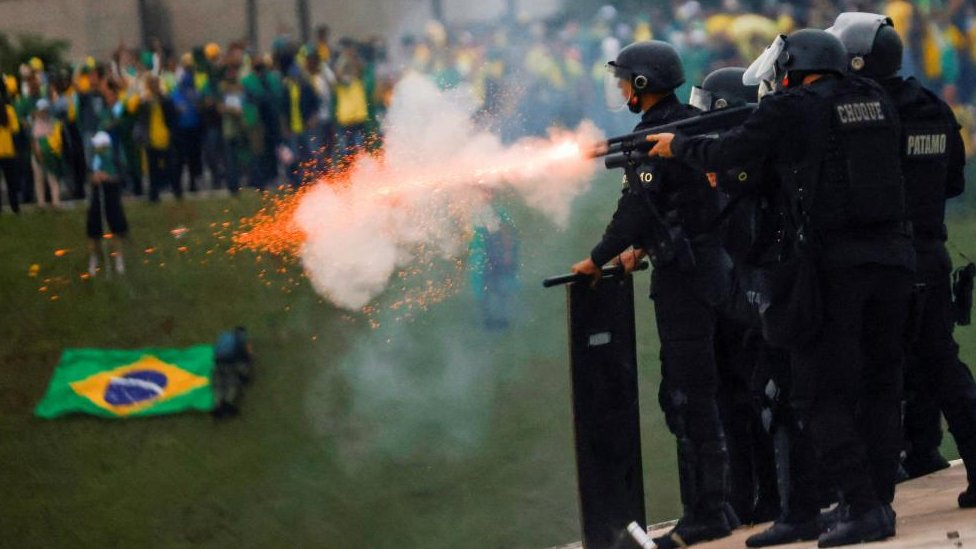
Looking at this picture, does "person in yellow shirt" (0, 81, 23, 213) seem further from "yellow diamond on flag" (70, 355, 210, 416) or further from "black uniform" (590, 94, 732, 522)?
"black uniform" (590, 94, 732, 522)

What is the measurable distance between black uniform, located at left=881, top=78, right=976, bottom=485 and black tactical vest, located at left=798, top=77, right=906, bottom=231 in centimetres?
59

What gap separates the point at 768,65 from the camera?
589 centimetres

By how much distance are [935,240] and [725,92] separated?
3.60ft

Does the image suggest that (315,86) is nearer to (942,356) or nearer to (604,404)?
(604,404)

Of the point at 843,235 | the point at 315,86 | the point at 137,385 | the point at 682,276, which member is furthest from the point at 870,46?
the point at 315,86

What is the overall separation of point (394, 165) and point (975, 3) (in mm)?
9840

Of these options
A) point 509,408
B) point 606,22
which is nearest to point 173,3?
point 606,22

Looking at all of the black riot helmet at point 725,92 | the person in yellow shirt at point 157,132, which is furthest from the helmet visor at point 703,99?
the person in yellow shirt at point 157,132

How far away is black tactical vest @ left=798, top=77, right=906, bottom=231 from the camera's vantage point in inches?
219

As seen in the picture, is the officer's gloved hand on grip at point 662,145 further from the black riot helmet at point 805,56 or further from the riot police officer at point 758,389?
the black riot helmet at point 805,56

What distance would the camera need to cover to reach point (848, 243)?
18.5 ft

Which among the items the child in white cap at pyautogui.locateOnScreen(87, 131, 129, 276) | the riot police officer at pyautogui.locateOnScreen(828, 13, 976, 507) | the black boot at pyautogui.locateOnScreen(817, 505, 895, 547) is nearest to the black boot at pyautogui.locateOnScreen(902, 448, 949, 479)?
the riot police officer at pyautogui.locateOnScreen(828, 13, 976, 507)

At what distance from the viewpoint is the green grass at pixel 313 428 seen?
8.86m

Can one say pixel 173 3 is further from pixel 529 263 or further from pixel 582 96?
pixel 529 263
